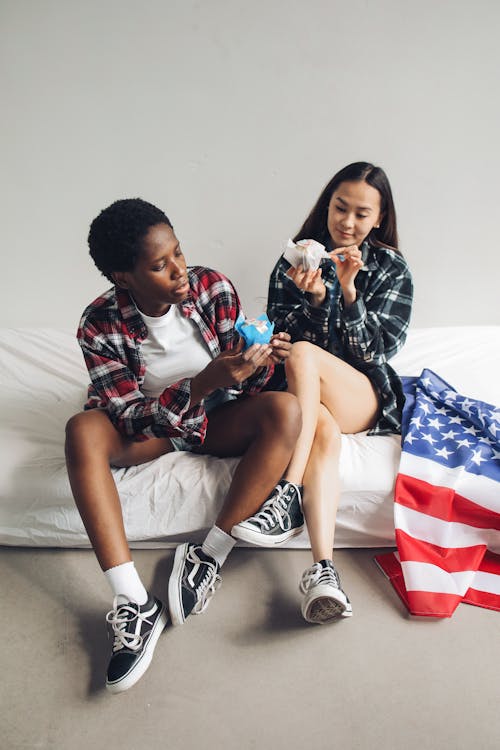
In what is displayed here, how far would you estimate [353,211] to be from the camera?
1718 mm

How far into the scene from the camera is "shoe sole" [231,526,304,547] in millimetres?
1403

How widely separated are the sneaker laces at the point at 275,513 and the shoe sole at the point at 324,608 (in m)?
0.19

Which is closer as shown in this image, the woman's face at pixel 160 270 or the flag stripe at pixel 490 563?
the woman's face at pixel 160 270

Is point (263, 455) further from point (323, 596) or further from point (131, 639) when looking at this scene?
point (131, 639)

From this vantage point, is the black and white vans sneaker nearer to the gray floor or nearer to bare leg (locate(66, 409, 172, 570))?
the gray floor

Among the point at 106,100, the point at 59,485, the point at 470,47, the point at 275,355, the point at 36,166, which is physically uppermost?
the point at 470,47

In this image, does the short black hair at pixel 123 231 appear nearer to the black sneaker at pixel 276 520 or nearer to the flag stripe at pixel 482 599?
the black sneaker at pixel 276 520

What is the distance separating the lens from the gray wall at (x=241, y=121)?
203 centimetres

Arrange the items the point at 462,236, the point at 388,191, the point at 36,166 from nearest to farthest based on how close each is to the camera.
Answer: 1. the point at 388,191
2. the point at 36,166
3. the point at 462,236

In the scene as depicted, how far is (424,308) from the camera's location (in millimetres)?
2543

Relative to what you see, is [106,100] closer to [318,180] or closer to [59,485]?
[318,180]

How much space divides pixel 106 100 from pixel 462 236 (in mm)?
1540

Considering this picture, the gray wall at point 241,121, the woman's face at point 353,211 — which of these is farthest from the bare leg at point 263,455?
the gray wall at point 241,121

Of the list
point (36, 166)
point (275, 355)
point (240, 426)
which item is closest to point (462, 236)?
point (275, 355)
